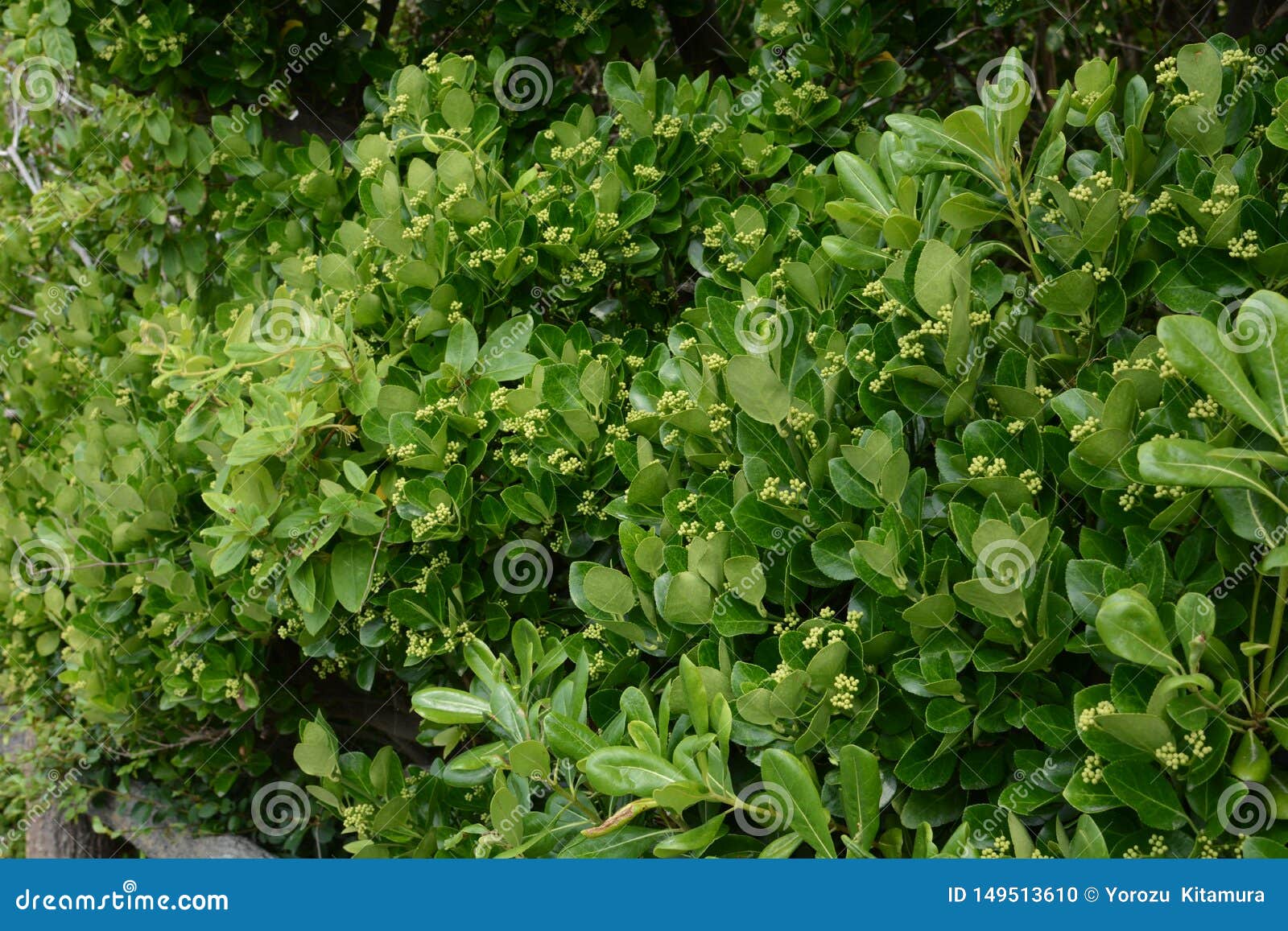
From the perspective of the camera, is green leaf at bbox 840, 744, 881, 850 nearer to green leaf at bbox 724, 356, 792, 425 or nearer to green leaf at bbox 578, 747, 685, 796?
green leaf at bbox 578, 747, 685, 796

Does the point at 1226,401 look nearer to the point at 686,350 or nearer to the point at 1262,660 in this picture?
the point at 1262,660

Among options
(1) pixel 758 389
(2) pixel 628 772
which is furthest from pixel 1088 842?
(1) pixel 758 389

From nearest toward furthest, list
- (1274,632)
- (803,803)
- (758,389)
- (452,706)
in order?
(1274,632)
(803,803)
(758,389)
(452,706)

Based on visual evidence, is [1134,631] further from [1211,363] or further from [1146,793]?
[1211,363]

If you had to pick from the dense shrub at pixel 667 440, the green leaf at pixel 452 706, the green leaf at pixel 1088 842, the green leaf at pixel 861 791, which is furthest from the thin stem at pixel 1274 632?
the green leaf at pixel 452 706

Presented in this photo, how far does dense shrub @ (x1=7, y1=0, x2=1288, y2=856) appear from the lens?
1.44 meters

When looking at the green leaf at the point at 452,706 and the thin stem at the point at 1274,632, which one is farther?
the green leaf at the point at 452,706

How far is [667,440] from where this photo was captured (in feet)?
6.44

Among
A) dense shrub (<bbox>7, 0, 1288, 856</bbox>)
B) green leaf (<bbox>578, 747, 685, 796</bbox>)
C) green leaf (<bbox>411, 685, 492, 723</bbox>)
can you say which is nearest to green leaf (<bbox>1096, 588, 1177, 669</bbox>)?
dense shrub (<bbox>7, 0, 1288, 856</bbox>)

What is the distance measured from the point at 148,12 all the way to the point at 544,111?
126 centimetres

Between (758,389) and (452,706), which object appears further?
(452,706)

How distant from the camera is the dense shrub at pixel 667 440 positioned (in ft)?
4.73

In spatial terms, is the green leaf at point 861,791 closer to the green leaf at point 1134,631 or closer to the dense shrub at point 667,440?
the dense shrub at point 667,440

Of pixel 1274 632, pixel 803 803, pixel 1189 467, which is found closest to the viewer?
pixel 1189 467
